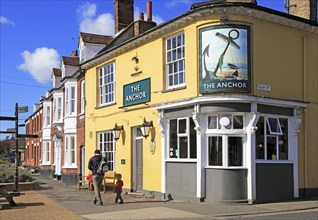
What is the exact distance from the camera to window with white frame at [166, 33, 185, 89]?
15589 millimetres

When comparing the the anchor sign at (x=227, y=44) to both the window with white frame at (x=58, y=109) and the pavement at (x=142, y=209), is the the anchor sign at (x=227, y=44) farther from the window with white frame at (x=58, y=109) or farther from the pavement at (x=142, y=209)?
the window with white frame at (x=58, y=109)

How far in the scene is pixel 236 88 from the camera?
45.4 feet

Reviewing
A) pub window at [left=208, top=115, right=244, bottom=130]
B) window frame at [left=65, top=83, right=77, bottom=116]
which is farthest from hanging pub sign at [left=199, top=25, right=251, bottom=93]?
window frame at [left=65, top=83, right=77, bottom=116]

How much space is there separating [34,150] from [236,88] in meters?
37.4

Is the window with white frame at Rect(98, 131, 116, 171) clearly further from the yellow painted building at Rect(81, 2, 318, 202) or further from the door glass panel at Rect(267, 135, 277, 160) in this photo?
the door glass panel at Rect(267, 135, 277, 160)

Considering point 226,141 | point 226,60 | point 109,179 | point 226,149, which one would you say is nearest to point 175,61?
point 226,60

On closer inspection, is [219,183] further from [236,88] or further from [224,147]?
[236,88]

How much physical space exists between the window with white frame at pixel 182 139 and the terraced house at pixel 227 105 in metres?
0.04

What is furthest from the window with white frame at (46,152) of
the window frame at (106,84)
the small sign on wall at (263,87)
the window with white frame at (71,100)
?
the small sign on wall at (263,87)

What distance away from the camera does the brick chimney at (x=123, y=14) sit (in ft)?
81.3

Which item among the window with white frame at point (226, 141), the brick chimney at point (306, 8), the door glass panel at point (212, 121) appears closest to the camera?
the window with white frame at point (226, 141)

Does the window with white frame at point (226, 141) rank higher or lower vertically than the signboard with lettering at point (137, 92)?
lower

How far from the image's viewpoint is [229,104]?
546 inches

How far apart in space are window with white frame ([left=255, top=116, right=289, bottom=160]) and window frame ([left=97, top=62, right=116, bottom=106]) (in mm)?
8121
